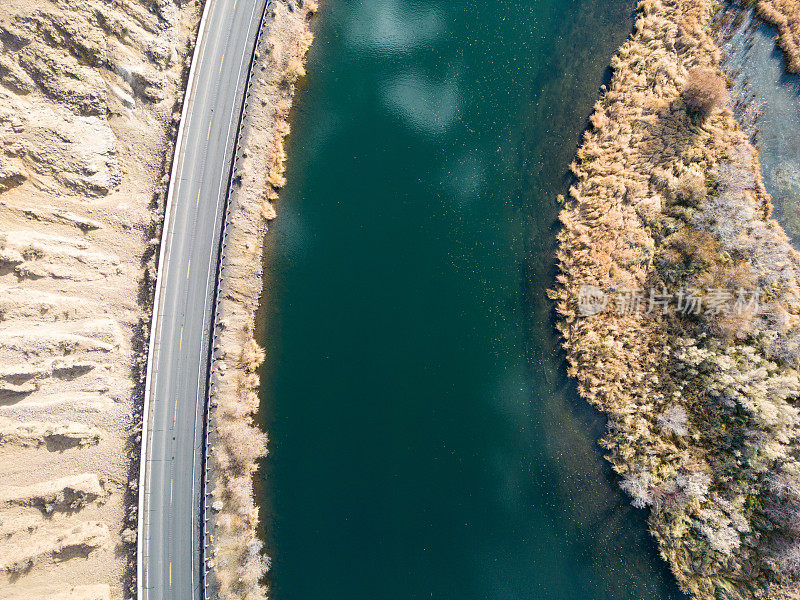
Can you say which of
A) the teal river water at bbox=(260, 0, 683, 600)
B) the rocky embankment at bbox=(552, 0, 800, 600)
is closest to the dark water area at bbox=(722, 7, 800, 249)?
the rocky embankment at bbox=(552, 0, 800, 600)

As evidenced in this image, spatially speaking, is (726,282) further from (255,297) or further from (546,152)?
(255,297)

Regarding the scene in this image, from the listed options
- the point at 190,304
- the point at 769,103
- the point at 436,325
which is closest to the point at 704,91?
the point at 769,103

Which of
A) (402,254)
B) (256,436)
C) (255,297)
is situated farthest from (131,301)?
(402,254)

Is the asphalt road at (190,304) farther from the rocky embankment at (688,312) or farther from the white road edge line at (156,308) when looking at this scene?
the rocky embankment at (688,312)

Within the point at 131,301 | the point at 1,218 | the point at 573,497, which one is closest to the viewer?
the point at 1,218

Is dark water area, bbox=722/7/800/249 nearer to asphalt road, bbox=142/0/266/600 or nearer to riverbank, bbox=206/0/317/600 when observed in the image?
riverbank, bbox=206/0/317/600

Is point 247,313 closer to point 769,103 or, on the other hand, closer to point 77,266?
point 77,266

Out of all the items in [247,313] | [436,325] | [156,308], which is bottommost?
[156,308]
